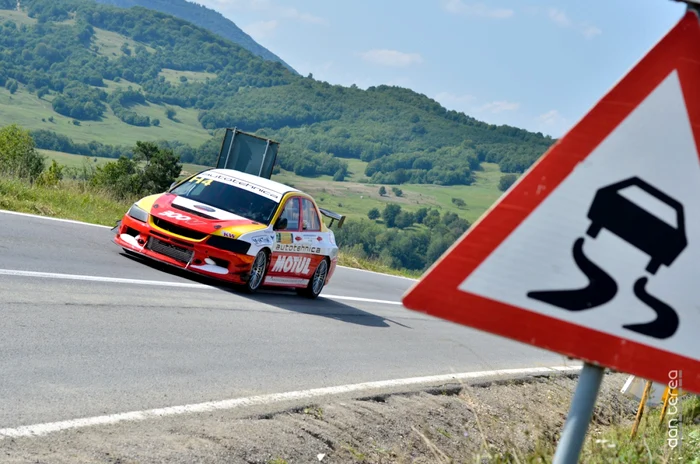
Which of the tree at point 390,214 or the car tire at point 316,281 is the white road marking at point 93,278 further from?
the tree at point 390,214

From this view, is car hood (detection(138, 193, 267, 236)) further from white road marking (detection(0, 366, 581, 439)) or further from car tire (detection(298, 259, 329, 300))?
white road marking (detection(0, 366, 581, 439))

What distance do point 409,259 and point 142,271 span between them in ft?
222

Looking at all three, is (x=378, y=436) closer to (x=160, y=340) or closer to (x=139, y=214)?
(x=160, y=340)

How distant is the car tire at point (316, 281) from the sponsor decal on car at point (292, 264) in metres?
0.33

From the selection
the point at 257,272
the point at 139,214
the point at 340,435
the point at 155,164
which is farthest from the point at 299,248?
the point at 155,164

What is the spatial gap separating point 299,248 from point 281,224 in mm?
707

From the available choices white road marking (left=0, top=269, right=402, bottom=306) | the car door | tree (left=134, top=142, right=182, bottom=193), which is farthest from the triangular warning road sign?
tree (left=134, top=142, right=182, bottom=193)

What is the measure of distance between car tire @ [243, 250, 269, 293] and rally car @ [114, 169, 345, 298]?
15 mm

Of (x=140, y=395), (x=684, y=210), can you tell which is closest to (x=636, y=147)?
(x=684, y=210)

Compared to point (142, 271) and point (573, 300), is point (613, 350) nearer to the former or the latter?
point (573, 300)

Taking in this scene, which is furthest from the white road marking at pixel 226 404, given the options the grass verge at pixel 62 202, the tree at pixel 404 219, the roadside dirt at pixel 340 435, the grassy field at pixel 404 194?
the grassy field at pixel 404 194

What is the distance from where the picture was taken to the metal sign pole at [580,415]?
2.90 meters

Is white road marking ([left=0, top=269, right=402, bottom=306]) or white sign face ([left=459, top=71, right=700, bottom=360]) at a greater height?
white sign face ([left=459, top=71, right=700, bottom=360])

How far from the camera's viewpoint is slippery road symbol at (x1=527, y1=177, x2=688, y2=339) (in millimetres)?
2916
